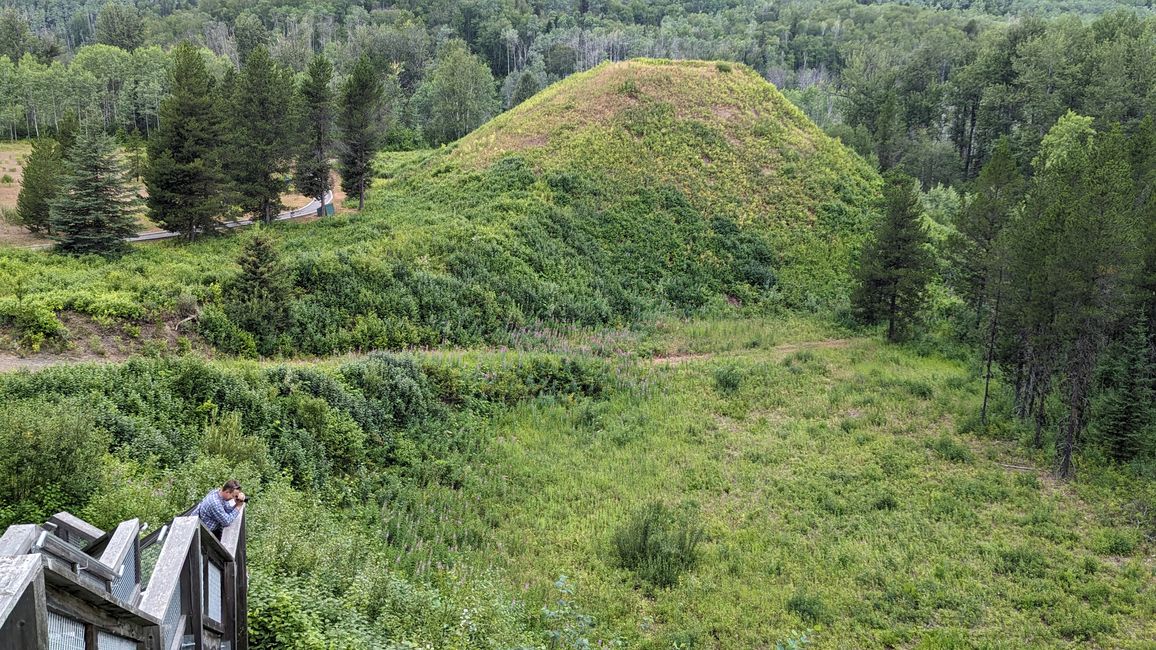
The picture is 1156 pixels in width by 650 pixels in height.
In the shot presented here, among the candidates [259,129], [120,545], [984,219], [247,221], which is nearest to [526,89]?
[247,221]

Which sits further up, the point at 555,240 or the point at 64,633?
the point at 64,633

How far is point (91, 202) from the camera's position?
26.3 metres

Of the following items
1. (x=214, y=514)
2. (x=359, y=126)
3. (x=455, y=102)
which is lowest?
(x=214, y=514)

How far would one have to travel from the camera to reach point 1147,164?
96.7 ft

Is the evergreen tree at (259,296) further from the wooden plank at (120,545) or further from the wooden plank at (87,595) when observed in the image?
the wooden plank at (87,595)

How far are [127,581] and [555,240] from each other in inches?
1205

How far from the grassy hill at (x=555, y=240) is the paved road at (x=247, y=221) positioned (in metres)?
2.73

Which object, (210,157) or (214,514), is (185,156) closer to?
(210,157)

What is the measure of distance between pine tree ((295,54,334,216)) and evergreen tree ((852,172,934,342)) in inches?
1024

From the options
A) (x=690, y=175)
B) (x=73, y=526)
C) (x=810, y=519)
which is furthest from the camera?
(x=690, y=175)

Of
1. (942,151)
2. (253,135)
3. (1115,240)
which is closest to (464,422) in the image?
(1115,240)

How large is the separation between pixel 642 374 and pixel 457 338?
272 inches

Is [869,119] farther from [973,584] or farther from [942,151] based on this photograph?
[973,584]

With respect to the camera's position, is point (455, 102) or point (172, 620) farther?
point (455, 102)
